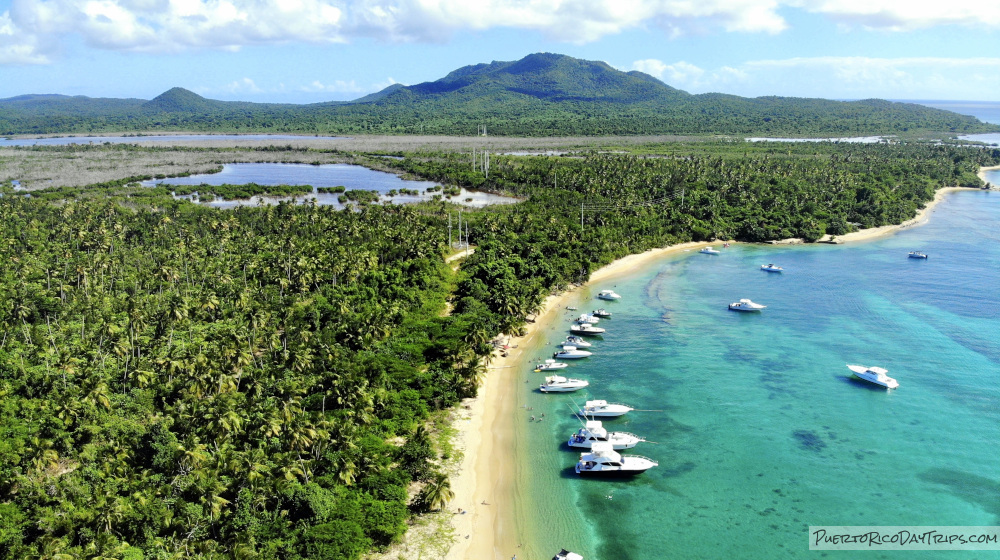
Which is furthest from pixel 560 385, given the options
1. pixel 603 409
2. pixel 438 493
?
pixel 438 493

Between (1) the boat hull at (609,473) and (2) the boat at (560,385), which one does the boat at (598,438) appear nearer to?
(1) the boat hull at (609,473)

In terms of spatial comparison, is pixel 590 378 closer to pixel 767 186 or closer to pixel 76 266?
pixel 76 266

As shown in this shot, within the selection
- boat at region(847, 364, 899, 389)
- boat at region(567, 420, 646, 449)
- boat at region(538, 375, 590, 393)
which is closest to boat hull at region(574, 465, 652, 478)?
boat at region(567, 420, 646, 449)

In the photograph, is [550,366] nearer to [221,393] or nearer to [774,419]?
[774,419]

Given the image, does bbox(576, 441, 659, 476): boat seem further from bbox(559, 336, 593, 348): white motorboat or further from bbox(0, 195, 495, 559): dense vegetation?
bbox(559, 336, 593, 348): white motorboat

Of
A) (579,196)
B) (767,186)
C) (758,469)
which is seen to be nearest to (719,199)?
(767,186)
